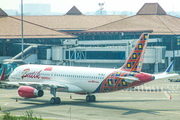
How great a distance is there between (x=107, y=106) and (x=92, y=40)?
83954 millimetres

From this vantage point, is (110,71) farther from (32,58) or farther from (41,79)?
(32,58)

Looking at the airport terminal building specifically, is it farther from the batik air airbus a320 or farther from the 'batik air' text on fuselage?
the batik air airbus a320

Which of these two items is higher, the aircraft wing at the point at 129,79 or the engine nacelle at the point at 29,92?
the aircraft wing at the point at 129,79

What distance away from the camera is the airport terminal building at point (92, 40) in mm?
117938

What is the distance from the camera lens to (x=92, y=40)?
148750 mm

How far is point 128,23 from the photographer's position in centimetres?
15625

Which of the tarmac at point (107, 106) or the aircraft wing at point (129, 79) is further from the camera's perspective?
the aircraft wing at point (129, 79)

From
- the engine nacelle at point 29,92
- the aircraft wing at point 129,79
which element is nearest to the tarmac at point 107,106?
the engine nacelle at point 29,92

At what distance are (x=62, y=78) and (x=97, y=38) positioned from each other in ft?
263

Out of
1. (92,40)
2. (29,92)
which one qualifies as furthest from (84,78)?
(92,40)

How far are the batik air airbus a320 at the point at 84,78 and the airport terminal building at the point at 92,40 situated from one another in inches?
1219

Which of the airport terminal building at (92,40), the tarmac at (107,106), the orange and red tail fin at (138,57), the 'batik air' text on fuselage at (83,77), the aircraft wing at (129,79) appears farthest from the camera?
the airport terminal building at (92,40)

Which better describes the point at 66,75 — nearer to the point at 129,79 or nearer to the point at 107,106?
the point at 107,106

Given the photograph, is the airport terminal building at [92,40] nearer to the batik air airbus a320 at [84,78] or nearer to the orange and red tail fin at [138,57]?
the batik air airbus a320 at [84,78]
